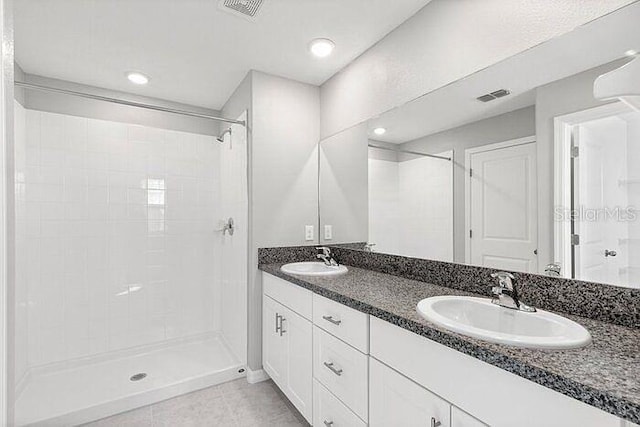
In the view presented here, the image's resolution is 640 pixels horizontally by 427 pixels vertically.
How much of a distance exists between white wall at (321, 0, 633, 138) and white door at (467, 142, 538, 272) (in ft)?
1.41

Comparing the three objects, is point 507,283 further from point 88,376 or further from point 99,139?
point 99,139

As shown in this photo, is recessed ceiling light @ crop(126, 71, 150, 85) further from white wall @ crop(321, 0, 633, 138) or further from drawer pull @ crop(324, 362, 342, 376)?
drawer pull @ crop(324, 362, 342, 376)

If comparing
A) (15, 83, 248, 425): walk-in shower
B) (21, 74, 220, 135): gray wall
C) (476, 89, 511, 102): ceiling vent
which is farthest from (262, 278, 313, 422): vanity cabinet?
(21, 74, 220, 135): gray wall

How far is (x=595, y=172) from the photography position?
43.9 inches

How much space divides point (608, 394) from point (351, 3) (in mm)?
Result: 1847

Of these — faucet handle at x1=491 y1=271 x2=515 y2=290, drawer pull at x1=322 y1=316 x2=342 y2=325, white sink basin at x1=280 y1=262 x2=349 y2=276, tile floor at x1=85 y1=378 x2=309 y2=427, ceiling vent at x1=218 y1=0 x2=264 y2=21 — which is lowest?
tile floor at x1=85 y1=378 x2=309 y2=427

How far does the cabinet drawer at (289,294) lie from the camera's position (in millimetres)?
1729

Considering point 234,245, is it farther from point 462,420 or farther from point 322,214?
point 462,420

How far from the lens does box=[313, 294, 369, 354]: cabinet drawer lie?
130 centimetres

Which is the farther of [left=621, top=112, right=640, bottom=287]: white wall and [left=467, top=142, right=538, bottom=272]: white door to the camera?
[left=467, top=142, right=538, bottom=272]: white door

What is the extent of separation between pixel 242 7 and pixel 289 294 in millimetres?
1633

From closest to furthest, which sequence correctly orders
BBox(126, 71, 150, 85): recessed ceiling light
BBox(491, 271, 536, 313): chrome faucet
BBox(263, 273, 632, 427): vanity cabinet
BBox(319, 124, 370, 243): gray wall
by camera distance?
1. BBox(263, 273, 632, 427): vanity cabinet
2. BBox(491, 271, 536, 313): chrome faucet
3. BBox(319, 124, 370, 243): gray wall
4. BBox(126, 71, 150, 85): recessed ceiling light

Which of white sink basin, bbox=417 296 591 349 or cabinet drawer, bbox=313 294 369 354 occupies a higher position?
white sink basin, bbox=417 296 591 349

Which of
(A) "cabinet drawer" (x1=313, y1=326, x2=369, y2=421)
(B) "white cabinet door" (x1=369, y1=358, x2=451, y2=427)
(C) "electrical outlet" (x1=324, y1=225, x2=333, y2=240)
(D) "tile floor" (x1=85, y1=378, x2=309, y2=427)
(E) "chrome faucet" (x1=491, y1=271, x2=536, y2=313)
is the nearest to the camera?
(B) "white cabinet door" (x1=369, y1=358, x2=451, y2=427)
